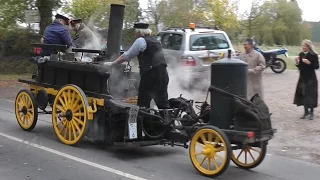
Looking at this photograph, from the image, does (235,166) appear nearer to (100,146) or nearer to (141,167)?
(141,167)

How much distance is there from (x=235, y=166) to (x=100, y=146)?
7.41ft

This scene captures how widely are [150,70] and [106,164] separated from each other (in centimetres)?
154

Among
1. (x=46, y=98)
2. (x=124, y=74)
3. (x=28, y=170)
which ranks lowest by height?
(x=28, y=170)

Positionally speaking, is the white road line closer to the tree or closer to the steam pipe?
the steam pipe

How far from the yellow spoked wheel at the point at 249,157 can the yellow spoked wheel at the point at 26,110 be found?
11.7ft

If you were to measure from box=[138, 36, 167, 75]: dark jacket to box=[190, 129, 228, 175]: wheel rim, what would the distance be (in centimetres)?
155

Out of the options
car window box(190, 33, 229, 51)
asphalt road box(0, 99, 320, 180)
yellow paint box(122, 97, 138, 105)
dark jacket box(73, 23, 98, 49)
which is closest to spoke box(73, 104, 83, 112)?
asphalt road box(0, 99, 320, 180)

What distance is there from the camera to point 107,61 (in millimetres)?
7887

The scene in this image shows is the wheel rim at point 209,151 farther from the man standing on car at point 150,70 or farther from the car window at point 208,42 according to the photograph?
the car window at point 208,42

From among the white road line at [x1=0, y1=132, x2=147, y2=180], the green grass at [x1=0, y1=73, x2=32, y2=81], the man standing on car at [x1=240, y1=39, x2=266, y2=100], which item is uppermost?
the man standing on car at [x1=240, y1=39, x2=266, y2=100]

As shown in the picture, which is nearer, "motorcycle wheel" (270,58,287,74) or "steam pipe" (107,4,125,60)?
"steam pipe" (107,4,125,60)

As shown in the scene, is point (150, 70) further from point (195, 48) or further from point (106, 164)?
point (195, 48)

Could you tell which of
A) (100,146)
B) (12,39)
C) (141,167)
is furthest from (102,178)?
(12,39)

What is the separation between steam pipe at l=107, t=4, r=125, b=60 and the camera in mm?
7887
